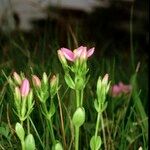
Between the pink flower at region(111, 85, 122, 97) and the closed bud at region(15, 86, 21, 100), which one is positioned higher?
the closed bud at region(15, 86, 21, 100)

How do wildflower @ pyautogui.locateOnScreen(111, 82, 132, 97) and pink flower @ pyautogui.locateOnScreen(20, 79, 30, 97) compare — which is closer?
pink flower @ pyautogui.locateOnScreen(20, 79, 30, 97)

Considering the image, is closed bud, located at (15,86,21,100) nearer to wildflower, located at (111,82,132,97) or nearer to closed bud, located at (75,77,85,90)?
closed bud, located at (75,77,85,90)

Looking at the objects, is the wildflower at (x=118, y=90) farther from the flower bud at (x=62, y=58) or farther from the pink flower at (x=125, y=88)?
the flower bud at (x=62, y=58)

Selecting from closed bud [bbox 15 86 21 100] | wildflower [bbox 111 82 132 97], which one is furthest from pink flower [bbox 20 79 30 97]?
wildflower [bbox 111 82 132 97]

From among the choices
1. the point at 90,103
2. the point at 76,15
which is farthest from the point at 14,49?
the point at 76,15

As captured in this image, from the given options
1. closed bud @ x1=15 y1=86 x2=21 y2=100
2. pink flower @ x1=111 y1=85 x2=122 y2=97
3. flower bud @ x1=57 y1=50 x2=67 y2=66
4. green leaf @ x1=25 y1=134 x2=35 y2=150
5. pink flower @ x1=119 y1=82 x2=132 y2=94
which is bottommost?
pink flower @ x1=119 y1=82 x2=132 y2=94

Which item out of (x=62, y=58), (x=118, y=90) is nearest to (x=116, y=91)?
(x=118, y=90)

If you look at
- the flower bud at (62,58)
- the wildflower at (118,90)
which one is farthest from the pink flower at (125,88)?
the flower bud at (62,58)

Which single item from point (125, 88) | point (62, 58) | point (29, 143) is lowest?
point (125, 88)

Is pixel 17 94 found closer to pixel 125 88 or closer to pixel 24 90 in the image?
pixel 24 90

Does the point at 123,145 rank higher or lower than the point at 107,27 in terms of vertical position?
higher

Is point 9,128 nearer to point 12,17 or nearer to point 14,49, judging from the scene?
point 14,49
